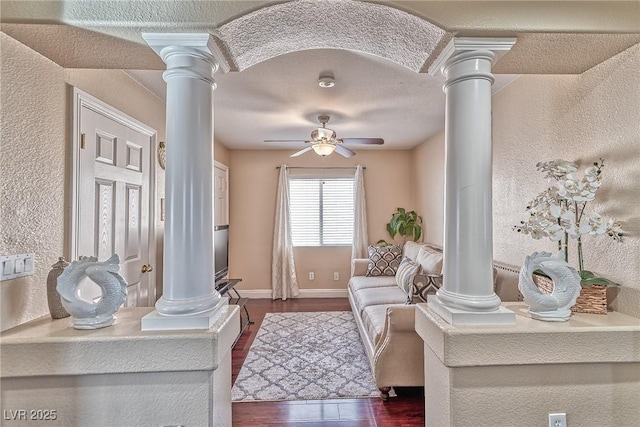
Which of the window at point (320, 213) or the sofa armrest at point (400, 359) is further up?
the window at point (320, 213)

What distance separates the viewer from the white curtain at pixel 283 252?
5.16 metres

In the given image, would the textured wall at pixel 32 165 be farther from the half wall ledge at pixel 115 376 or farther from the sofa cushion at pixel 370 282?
the sofa cushion at pixel 370 282

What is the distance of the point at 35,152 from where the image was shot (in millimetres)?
1527

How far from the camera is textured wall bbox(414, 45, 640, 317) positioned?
4.93ft

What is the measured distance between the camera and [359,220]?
523cm

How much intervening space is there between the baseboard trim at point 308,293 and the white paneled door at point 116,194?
265cm

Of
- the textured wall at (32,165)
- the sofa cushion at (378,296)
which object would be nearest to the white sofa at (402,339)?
the sofa cushion at (378,296)

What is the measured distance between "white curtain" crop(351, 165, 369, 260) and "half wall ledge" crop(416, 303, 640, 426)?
12.3 ft

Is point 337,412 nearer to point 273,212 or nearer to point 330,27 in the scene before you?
point 330,27

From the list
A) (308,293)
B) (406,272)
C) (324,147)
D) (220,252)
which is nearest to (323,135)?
(324,147)

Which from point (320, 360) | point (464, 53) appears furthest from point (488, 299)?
point (320, 360)

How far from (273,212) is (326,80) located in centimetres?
311

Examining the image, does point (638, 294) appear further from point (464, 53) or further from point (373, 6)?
point (373, 6)

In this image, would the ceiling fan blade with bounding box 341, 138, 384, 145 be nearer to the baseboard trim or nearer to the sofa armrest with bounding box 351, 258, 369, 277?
the sofa armrest with bounding box 351, 258, 369, 277
